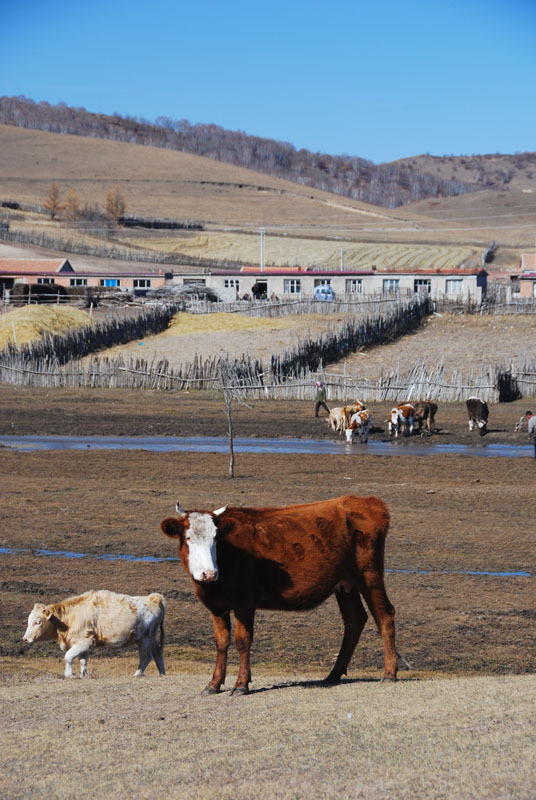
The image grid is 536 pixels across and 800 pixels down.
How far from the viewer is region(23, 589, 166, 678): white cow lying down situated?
10.1m

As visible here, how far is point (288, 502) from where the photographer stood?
18594 millimetres

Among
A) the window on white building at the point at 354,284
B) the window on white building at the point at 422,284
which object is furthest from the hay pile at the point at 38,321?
the window on white building at the point at 422,284

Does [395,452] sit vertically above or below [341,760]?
below

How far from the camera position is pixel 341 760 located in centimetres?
661

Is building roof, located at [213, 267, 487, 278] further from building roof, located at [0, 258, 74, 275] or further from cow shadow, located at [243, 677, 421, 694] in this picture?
cow shadow, located at [243, 677, 421, 694]

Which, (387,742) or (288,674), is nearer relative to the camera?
(387,742)

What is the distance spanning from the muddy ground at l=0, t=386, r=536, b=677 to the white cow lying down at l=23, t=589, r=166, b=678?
0.45 metres

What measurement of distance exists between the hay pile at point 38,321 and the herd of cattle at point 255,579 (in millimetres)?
37859

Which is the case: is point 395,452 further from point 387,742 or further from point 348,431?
point 387,742

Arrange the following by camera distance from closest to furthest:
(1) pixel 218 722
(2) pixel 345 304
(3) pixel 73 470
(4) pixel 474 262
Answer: (1) pixel 218 722, (3) pixel 73 470, (2) pixel 345 304, (4) pixel 474 262

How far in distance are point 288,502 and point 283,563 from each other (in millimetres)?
9652

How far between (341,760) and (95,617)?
4141mm

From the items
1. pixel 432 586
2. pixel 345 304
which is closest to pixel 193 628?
pixel 432 586

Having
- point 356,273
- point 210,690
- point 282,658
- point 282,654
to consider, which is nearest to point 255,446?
point 282,654
